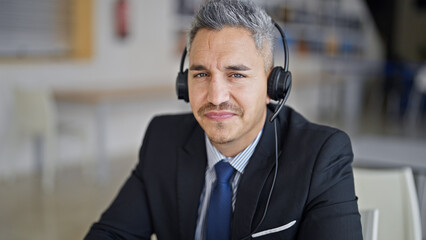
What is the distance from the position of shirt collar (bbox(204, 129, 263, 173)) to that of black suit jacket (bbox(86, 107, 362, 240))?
0.9 inches

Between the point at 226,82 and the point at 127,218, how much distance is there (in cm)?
49

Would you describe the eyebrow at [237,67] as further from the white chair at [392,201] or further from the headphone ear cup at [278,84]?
the white chair at [392,201]

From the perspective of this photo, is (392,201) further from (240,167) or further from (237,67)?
(237,67)

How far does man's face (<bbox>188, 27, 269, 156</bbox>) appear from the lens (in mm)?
1103

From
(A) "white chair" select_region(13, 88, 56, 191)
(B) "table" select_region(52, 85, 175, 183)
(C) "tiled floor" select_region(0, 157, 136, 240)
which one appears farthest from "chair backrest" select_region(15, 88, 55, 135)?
(C) "tiled floor" select_region(0, 157, 136, 240)

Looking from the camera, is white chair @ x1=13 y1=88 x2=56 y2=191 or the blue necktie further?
white chair @ x1=13 y1=88 x2=56 y2=191

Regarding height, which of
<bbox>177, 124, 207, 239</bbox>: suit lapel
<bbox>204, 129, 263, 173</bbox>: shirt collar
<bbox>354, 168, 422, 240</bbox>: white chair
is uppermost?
<bbox>204, 129, 263, 173</bbox>: shirt collar

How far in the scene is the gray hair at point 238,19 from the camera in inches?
43.3

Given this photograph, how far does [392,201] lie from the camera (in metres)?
1.51

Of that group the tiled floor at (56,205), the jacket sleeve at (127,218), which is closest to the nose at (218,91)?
the jacket sleeve at (127,218)

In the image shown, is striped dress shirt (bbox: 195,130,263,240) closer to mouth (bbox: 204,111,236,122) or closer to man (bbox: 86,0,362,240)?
man (bbox: 86,0,362,240)

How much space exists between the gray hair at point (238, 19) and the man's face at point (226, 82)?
0.01m

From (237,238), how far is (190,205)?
0.17 metres

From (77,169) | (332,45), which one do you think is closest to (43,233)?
(77,169)
